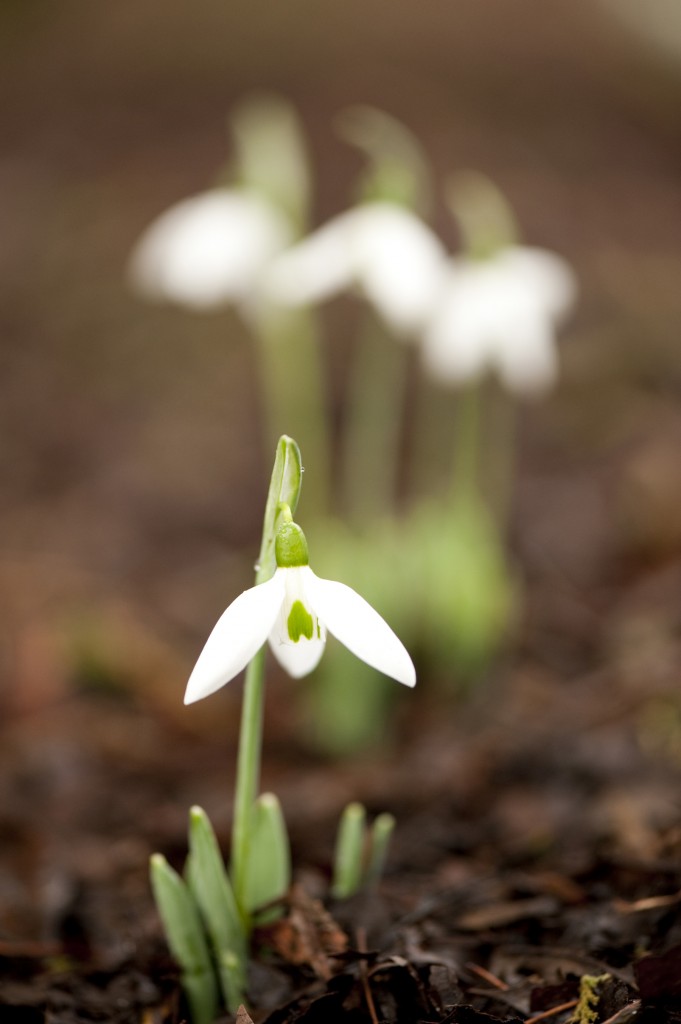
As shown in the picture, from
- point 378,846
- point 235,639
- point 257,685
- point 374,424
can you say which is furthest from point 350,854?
point 374,424

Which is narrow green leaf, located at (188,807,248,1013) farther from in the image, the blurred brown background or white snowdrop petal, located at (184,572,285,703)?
the blurred brown background

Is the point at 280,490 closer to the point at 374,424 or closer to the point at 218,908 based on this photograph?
the point at 218,908

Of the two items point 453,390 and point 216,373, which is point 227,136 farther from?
point 453,390

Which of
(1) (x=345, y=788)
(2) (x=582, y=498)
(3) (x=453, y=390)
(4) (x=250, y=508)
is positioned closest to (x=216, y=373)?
(4) (x=250, y=508)

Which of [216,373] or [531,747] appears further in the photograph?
[216,373]

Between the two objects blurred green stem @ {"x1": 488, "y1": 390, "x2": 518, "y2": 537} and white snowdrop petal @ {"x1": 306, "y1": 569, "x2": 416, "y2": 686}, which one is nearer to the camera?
white snowdrop petal @ {"x1": 306, "y1": 569, "x2": 416, "y2": 686}

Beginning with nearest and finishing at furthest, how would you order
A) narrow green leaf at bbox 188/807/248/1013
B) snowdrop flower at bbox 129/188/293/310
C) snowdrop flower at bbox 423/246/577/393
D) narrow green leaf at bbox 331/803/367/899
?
narrow green leaf at bbox 188/807/248/1013 < narrow green leaf at bbox 331/803/367/899 < snowdrop flower at bbox 423/246/577/393 < snowdrop flower at bbox 129/188/293/310

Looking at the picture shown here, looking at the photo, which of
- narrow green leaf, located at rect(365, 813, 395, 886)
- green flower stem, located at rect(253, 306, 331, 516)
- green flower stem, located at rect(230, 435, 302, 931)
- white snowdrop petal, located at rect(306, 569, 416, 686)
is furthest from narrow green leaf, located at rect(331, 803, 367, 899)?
green flower stem, located at rect(253, 306, 331, 516)
